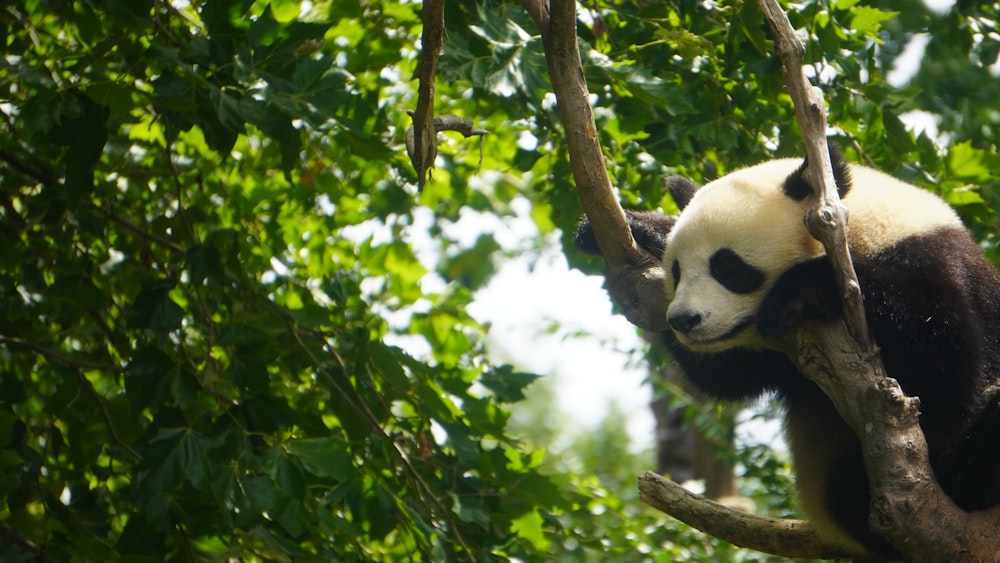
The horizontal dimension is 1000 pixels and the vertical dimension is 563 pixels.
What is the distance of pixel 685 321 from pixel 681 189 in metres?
0.87

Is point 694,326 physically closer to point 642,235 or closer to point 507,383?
point 642,235

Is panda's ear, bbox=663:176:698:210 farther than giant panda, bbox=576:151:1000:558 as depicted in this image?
Yes

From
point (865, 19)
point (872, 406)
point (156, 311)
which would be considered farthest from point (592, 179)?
point (156, 311)

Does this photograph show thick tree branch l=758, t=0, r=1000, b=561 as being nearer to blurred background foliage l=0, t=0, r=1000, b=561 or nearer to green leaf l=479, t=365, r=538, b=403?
blurred background foliage l=0, t=0, r=1000, b=561

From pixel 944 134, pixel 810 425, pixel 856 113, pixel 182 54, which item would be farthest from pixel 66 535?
pixel 944 134

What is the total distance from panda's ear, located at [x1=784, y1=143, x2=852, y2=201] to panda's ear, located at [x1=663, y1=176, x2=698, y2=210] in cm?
50

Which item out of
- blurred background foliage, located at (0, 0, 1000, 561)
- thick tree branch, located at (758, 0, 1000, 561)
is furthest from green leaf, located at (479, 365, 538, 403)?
thick tree branch, located at (758, 0, 1000, 561)

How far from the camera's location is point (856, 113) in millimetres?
4211

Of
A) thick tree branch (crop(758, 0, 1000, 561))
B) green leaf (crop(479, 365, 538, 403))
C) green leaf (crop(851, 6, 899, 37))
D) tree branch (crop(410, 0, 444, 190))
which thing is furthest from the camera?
green leaf (crop(479, 365, 538, 403))

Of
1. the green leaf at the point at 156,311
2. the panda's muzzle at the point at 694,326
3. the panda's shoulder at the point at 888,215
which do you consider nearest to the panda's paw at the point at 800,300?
the panda's muzzle at the point at 694,326

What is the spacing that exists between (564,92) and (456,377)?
57.9 inches

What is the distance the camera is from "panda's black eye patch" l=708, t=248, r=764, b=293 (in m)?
3.63

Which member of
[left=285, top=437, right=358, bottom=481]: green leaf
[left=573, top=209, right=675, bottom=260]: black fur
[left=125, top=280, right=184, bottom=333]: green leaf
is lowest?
[left=285, top=437, right=358, bottom=481]: green leaf

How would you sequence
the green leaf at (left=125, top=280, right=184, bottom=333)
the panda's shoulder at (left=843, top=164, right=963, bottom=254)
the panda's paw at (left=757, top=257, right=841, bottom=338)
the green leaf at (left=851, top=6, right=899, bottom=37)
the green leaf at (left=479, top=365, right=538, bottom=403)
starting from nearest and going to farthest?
the panda's paw at (left=757, top=257, right=841, bottom=338)
the panda's shoulder at (left=843, top=164, right=963, bottom=254)
the green leaf at (left=125, top=280, right=184, bottom=333)
the green leaf at (left=851, top=6, right=899, bottom=37)
the green leaf at (left=479, top=365, right=538, bottom=403)
